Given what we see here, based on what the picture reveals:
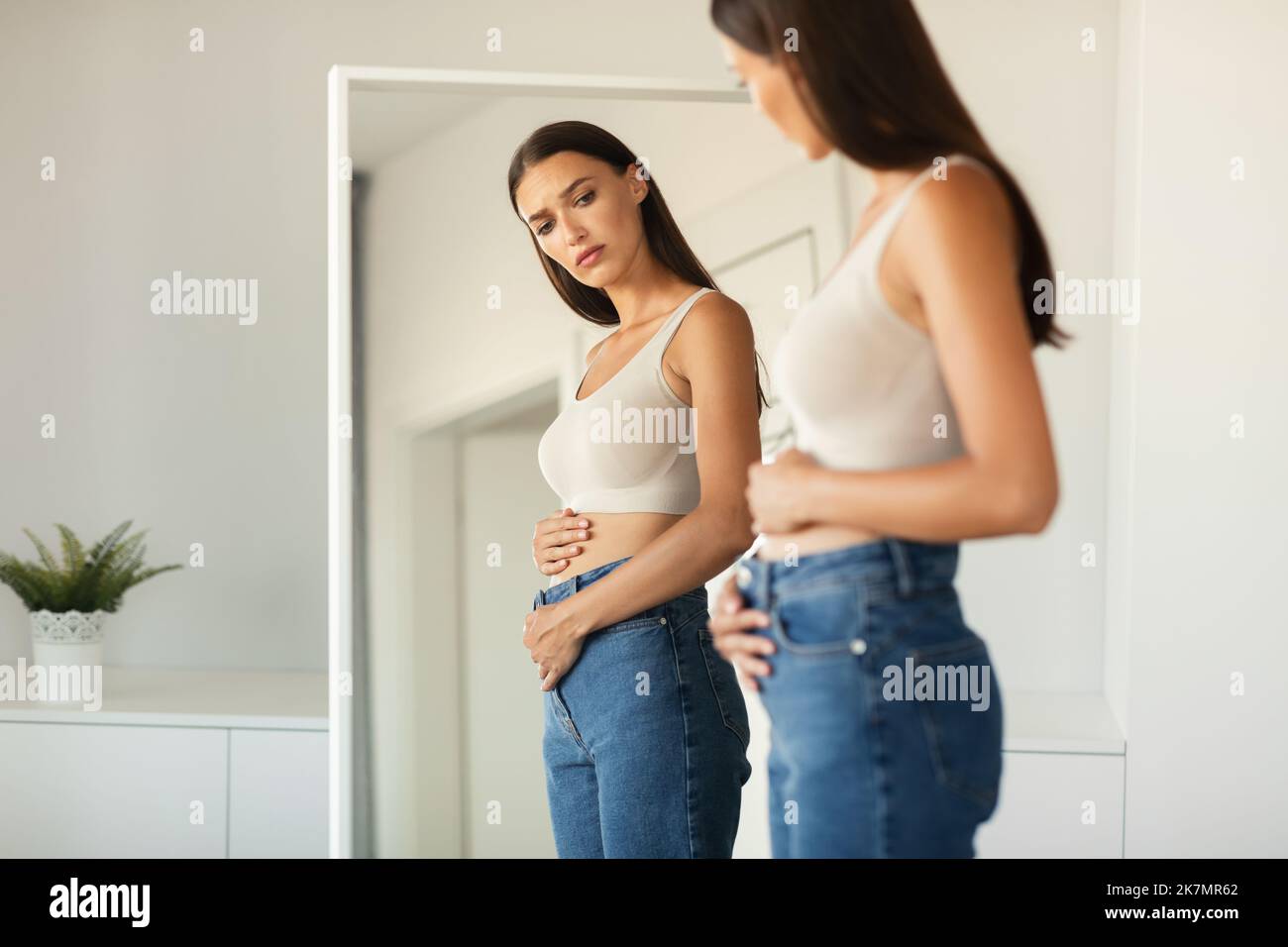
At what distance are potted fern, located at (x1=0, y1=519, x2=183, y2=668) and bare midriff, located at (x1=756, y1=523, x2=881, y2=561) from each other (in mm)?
2099

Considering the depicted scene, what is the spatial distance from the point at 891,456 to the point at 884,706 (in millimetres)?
201

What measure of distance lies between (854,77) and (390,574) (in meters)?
1.59

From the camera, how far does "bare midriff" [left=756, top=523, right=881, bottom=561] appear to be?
1.04m

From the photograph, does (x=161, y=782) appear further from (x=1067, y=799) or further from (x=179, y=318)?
(x=1067, y=799)

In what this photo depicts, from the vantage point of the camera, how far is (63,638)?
275cm

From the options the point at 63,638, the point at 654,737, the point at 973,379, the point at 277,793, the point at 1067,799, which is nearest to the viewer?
the point at 973,379

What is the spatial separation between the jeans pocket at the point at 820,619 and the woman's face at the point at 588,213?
728 mm

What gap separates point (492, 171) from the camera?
233cm

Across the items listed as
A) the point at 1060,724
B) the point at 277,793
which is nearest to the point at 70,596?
the point at 277,793

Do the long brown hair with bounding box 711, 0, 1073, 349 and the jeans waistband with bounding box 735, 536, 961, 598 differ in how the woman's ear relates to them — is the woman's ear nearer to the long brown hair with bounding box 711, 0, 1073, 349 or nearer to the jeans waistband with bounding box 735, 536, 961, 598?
the long brown hair with bounding box 711, 0, 1073, 349

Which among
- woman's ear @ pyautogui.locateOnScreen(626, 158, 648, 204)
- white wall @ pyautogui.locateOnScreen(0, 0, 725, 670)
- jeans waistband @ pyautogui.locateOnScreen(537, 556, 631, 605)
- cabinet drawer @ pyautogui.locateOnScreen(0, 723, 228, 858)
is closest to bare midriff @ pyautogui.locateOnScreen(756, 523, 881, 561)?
jeans waistband @ pyautogui.locateOnScreen(537, 556, 631, 605)

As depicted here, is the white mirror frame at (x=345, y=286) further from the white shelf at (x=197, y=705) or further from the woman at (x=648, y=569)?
the woman at (x=648, y=569)
